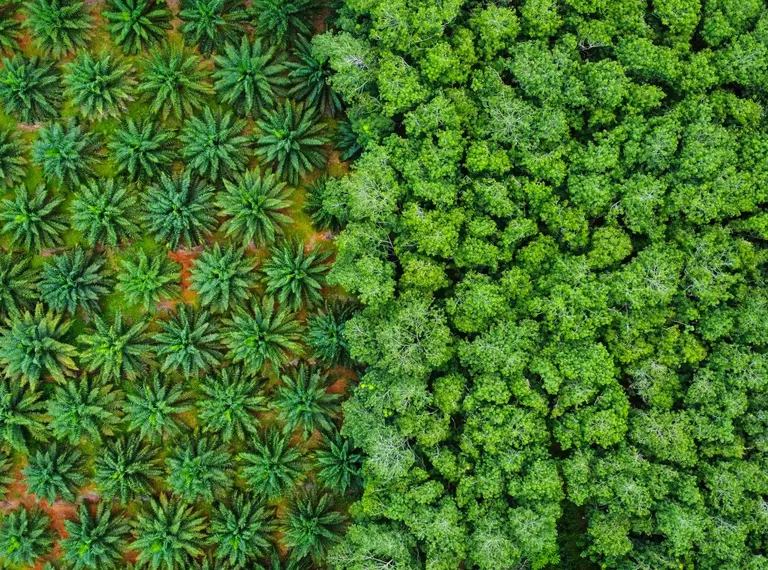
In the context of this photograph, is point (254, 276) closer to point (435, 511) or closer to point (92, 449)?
point (92, 449)

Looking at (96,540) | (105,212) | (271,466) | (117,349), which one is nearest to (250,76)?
(105,212)

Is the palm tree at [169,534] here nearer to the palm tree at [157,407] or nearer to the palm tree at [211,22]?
the palm tree at [157,407]

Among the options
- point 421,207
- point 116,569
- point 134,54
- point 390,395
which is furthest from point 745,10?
point 116,569

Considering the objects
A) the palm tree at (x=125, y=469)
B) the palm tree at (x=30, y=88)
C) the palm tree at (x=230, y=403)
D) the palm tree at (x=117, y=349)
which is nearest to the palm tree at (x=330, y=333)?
the palm tree at (x=230, y=403)

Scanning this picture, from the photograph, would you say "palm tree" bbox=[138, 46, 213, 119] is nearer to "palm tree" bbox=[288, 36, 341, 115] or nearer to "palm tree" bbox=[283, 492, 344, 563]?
"palm tree" bbox=[288, 36, 341, 115]

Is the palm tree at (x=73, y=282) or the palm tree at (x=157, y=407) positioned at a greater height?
the palm tree at (x=73, y=282)
